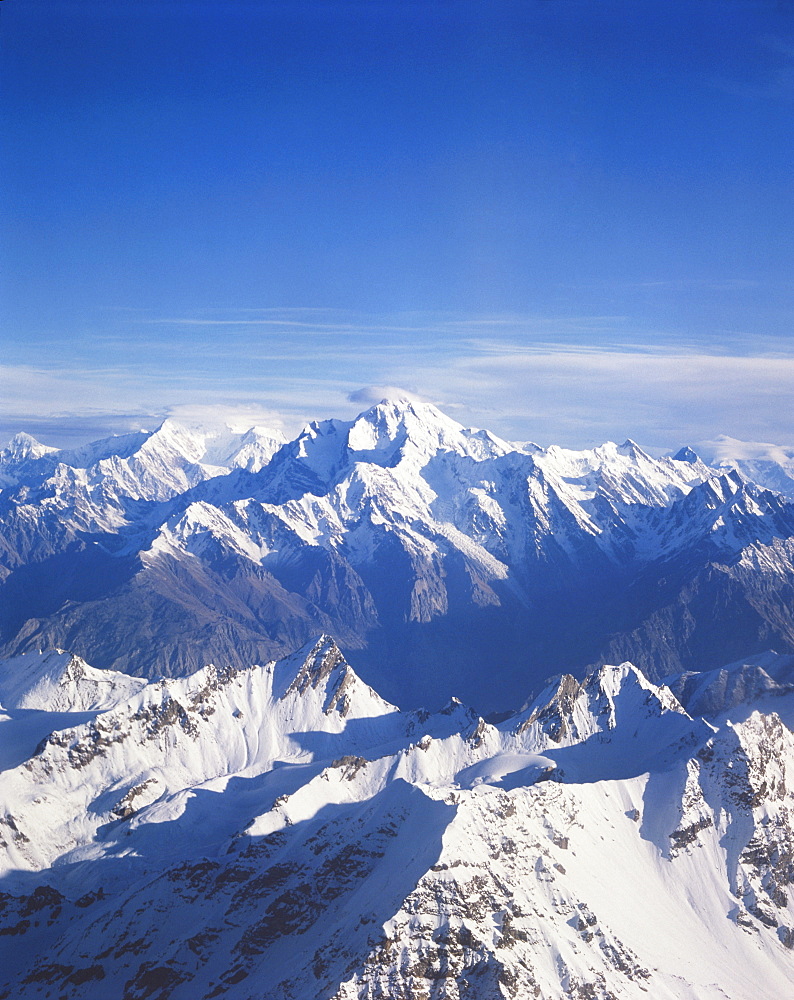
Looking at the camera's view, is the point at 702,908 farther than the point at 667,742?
No

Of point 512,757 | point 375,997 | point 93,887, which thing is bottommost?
point 93,887

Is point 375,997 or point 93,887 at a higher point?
point 375,997

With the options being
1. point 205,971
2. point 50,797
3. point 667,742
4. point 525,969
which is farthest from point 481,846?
point 50,797

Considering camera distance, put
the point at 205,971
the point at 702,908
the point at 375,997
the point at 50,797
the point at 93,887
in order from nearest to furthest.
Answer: the point at 375,997, the point at 205,971, the point at 702,908, the point at 93,887, the point at 50,797

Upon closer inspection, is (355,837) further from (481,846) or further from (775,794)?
(775,794)

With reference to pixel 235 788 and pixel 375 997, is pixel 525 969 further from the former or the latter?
pixel 235 788

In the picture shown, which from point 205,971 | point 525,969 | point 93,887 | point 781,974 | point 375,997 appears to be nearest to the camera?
point 375,997

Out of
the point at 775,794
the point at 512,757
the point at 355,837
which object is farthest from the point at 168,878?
the point at 775,794
